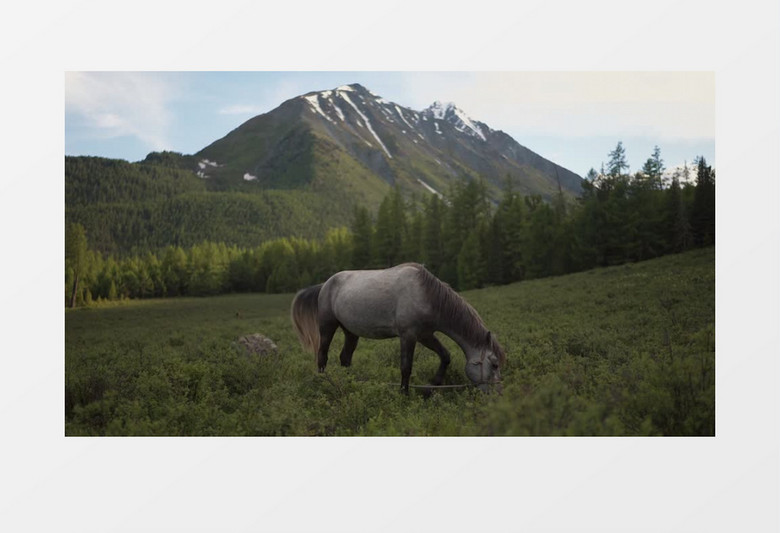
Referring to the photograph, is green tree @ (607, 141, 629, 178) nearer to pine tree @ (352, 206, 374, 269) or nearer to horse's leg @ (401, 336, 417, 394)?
horse's leg @ (401, 336, 417, 394)

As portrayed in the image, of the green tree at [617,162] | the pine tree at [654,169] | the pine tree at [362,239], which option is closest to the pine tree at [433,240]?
the pine tree at [362,239]

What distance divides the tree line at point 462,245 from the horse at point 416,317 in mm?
4743

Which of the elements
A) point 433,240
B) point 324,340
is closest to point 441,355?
point 324,340

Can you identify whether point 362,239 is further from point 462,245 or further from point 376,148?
point 376,148

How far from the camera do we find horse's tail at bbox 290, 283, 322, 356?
8.62 meters

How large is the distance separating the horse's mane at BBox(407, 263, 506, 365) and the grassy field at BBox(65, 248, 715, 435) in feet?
2.57

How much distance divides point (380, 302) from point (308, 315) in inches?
70.8

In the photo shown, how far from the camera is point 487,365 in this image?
23.4 ft

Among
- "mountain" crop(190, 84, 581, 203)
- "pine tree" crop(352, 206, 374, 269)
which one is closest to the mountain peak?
"mountain" crop(190, 84, 581, 203)

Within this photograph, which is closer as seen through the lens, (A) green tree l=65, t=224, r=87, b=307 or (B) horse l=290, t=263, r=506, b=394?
(B) horse l=290, t=263, r=506, b=394

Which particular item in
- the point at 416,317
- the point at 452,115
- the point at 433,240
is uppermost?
the point at 452,115

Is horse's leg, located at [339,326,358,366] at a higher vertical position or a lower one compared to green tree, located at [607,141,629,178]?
lower

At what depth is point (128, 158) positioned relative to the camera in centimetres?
955
